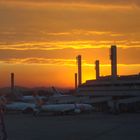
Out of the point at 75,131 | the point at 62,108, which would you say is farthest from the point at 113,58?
the point at 75,131

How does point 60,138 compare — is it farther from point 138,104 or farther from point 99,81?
point 99,81

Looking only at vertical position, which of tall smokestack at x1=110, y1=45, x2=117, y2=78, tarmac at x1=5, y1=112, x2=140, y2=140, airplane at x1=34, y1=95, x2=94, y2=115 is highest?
tall smokestack at x1=110, y1=45, x2=117, y2=78

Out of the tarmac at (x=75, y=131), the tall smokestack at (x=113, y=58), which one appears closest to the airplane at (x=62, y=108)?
the tarmac at (x=75, y=131)

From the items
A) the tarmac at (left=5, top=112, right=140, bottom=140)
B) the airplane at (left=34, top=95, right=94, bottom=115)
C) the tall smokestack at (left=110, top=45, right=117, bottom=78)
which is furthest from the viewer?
the tall smokestack at (left=110, top=45, right=117, bottom=78)

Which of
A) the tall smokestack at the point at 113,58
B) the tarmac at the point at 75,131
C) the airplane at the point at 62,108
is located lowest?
the airplane at the point at 62,108

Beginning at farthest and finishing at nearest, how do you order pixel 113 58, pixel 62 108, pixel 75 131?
pixel 113 58, pixel 62 108, pixel 75 131

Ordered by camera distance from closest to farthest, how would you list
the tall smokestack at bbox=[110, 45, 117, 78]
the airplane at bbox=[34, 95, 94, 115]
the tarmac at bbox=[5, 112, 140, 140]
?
the tarmac at bbox=[5, 112, 140, 140] < the airplane at bbox=[34, 95, 94, 115] < the tall smokestack at bbox=[110, 45, 117, 78]

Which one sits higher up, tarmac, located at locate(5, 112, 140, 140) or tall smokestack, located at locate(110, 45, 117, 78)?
tall smokestack, located at locate(110, 45, 117, 78)

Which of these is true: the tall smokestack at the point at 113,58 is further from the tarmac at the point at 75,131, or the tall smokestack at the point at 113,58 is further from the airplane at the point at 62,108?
the tarmac at the point at 75,131

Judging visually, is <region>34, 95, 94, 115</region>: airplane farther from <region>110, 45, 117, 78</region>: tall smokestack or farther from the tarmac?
<region>110, 45, 117, 78</region>: tall smokestack

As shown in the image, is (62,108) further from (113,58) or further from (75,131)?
(75,131)

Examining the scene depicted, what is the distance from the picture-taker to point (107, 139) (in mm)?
33062

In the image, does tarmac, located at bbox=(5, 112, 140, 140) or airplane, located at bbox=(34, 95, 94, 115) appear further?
airplane, located at bbox=(34, 95, 94, 115)

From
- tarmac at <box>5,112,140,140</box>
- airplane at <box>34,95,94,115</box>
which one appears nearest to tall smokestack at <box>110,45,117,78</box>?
airplane at <box>34,95,94,115</box>
